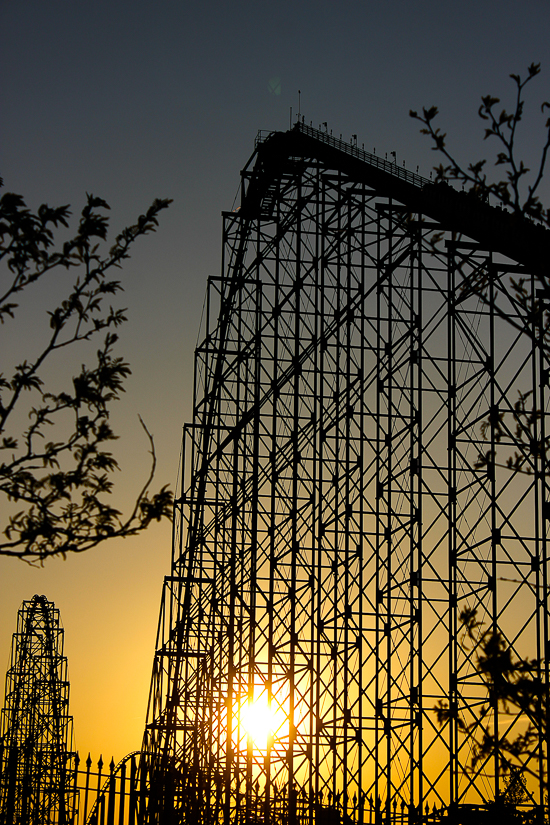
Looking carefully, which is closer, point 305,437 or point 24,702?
point 305,437

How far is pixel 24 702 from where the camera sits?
31625mm

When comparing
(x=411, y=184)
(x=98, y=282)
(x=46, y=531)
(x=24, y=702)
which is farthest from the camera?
(x=24, y=702)

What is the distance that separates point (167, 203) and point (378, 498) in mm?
13572

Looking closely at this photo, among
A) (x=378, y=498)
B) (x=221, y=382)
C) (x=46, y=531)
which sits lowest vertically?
(x=46, y=531)

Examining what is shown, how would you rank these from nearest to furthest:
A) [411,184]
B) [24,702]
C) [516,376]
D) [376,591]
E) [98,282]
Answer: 1. [98,282]
2. [516,376]
3. [376,591]
4. [411,184]
5. [24,702]

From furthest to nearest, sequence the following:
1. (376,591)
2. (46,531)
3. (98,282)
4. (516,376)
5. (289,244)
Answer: (289,244) < (376,591) < (516,376) < (98,282) < (46,531)

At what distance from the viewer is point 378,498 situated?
18.9 meters

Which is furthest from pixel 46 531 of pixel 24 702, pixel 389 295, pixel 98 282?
pixel 24 702

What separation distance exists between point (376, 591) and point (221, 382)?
5.81 m

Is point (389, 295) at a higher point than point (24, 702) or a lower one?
higher

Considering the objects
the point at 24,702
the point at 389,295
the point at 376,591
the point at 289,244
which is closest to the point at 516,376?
the point at 389,295

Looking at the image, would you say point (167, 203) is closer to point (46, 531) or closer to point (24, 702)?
point (46, 531)

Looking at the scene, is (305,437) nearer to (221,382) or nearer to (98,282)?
(221,382)

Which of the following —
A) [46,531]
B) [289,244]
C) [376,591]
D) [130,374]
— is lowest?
[46,531]
